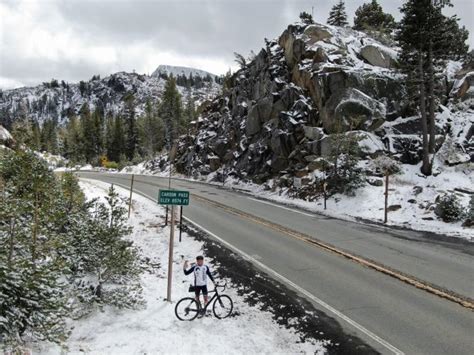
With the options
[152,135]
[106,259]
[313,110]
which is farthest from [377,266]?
[152,135]

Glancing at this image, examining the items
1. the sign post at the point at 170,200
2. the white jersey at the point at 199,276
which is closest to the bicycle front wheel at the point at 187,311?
the white jersey at the point at 199,276

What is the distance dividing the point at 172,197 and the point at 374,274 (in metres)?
6.36

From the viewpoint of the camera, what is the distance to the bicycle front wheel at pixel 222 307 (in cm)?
836

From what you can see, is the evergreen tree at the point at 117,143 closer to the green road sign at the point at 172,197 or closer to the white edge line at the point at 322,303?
the white edge line at the point at 322,303

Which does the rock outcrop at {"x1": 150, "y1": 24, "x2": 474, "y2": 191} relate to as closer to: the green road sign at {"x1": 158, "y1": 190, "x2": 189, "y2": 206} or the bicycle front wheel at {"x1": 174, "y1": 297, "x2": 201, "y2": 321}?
the green road sign at {"x1": 158, "y1": 190, "x2": 189, "y2": 206}

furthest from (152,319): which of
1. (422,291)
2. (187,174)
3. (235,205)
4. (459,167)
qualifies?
(187,174)

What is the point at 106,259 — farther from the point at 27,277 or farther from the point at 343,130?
the point at 343,130

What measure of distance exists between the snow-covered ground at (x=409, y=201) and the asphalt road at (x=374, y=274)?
1877mm

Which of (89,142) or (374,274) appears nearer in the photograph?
(374,274)

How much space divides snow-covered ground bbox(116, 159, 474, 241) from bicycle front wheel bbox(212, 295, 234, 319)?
11.4 metres

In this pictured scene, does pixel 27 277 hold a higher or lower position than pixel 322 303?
higher

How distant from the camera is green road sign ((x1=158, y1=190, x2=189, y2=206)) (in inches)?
360

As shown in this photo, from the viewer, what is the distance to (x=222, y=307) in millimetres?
8500

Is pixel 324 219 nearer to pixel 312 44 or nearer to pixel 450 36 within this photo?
pixel 450 36
